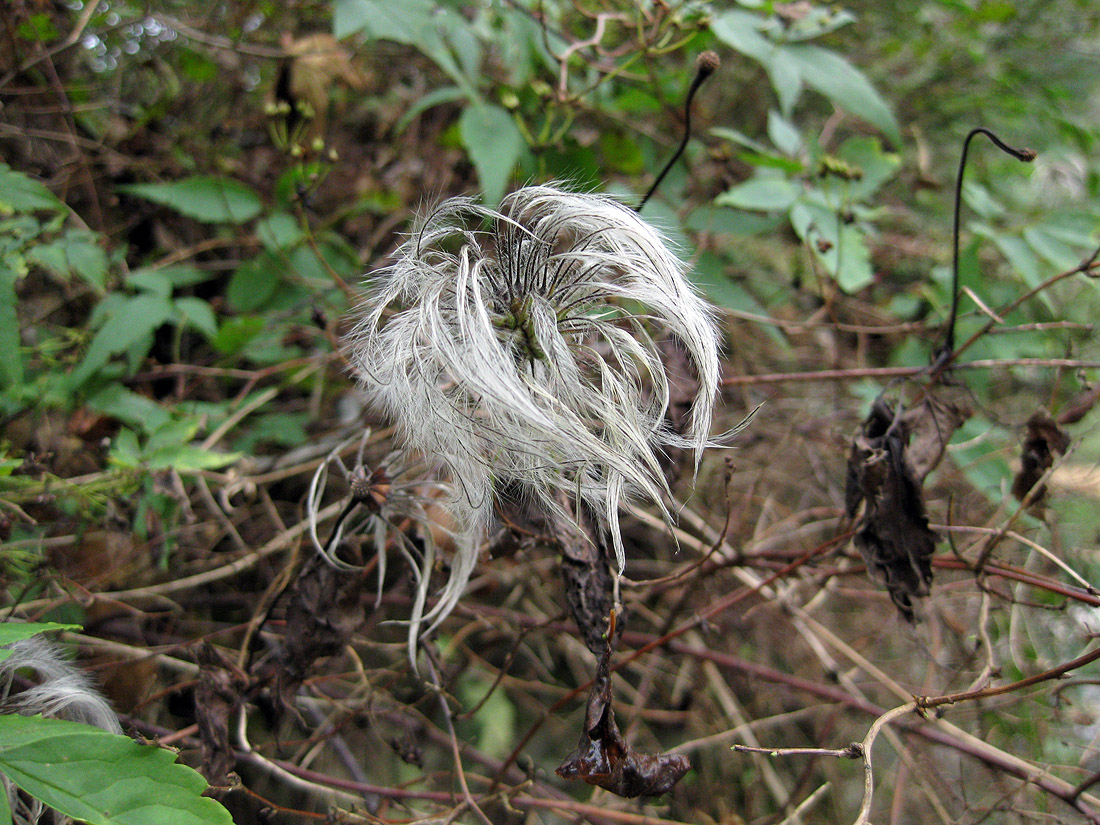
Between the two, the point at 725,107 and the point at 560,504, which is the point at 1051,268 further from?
the point at 560,504

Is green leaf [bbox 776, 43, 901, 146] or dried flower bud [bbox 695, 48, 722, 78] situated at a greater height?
dried flower bud [bbox 695, 48, 722, 78]

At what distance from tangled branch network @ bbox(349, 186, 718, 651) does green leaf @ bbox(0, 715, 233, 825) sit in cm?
60

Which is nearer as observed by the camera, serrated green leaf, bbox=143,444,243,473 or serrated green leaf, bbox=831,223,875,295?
serrated green leaf, bbox=143,444,243,473

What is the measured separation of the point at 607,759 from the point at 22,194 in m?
1.66

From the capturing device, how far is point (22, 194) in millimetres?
1414

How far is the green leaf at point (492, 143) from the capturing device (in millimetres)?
1720

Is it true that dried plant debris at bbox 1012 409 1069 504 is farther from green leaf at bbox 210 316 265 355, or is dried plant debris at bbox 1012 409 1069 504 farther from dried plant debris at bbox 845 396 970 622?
green leaf at bbox 210 316 265 355

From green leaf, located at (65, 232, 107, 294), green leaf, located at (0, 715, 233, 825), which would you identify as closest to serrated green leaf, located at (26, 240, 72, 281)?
green leaf, located at (65, 232, 107, 294)

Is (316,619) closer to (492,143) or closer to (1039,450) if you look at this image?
(492,143)

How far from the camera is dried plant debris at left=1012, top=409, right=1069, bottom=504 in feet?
4.78

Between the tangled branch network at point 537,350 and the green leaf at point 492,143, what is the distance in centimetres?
56

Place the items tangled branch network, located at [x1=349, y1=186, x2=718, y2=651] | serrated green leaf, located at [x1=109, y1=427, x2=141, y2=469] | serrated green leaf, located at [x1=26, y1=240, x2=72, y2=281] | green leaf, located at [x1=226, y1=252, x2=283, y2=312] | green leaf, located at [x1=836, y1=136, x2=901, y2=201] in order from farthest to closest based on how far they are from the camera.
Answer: green leaf, located at [x1=226, y1=252, x2=283, y2=312], green leaf, located at [x1=836, y1=136, x2=901, y2=201], serrated green leaf, located at [x1=26, y1=240, x2=72, y2=281], serrated green leaf, located at [x1=109, y1=427, x2=141, y2=469], tangled branch network, located at [x1=349, y1=186, x2=718, y2=651]

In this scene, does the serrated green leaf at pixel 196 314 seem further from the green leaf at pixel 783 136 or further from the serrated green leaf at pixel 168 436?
the green leaf at pixel 783 136

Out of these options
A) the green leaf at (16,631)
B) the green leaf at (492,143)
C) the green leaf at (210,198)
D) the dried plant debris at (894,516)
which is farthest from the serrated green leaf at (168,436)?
the dried plant debris at (894,516)
